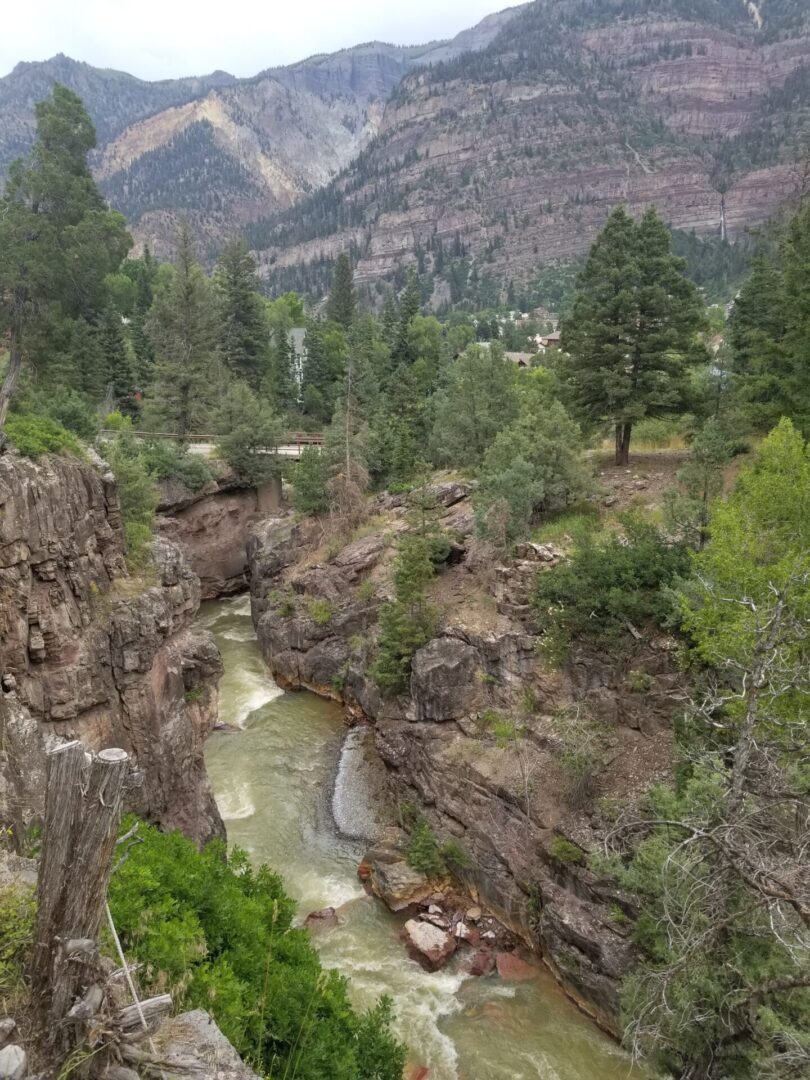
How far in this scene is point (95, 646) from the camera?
1481 centimetres

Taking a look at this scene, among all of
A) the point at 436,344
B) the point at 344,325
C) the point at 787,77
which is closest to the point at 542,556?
the point at 436,344

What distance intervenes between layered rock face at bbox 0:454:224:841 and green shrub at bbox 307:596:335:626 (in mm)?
10467

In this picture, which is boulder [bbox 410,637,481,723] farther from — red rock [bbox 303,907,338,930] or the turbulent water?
red rock [bbox 303,907,338,930]

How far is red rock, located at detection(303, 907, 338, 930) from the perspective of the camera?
647 inches

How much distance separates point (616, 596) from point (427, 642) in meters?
6.42

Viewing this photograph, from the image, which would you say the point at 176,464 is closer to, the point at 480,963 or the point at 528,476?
the point at 528,476

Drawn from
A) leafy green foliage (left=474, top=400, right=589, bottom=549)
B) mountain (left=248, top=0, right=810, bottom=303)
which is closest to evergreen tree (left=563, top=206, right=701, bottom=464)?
leafy green foliage (left=474, top=400, right=589, bottom=549)

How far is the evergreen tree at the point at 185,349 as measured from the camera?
40938mm

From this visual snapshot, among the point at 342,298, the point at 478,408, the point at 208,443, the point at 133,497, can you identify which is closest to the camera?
the point at 133,497

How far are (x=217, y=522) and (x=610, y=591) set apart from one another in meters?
26.5

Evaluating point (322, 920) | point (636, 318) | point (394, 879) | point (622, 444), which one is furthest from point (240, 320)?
point (322, 920)

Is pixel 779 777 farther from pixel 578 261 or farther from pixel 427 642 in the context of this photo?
pixel 578 261

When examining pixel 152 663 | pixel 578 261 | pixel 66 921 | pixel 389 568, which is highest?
pixel 578 261

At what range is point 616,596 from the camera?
17.7 m
